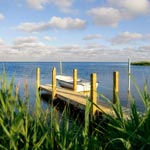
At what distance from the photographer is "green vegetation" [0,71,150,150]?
355 cm

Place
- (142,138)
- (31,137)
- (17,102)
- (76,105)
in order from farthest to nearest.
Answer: (76,105) → (17,102) → (31,137) → (142,138)

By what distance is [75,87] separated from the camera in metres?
20.9

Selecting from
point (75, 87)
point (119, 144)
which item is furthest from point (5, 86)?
point (75, 87)

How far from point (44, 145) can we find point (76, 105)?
10.6 m

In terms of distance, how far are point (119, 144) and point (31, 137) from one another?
116 cm

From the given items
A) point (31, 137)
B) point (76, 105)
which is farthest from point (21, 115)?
point (76, 105)

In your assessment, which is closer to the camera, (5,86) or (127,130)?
(127,130)

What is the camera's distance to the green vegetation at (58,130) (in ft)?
11.6

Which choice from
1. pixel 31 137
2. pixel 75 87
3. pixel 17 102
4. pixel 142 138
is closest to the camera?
pixel 142 138

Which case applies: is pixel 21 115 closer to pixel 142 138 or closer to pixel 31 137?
pixel 31 137

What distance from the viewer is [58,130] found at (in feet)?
13.0

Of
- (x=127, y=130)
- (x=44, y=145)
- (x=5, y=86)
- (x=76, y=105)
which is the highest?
(x=5, y=86)

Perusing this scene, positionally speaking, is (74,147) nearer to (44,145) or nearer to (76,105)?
(44,145)

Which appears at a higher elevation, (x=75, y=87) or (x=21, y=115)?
(x=21, y=115)
